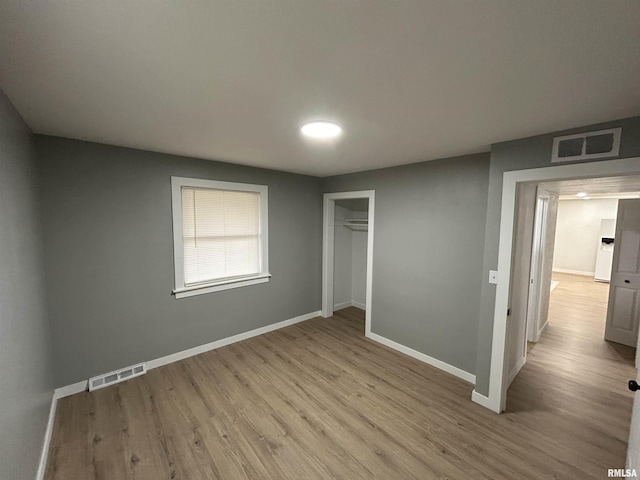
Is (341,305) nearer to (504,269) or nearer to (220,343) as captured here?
(220,343)

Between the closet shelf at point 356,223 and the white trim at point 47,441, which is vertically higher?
the closet shelf at point 356,223

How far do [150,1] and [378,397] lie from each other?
121 inches

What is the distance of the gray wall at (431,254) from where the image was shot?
280cm

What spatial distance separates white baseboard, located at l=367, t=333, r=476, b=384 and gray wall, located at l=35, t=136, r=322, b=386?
6.55ft

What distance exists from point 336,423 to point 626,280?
4575mm

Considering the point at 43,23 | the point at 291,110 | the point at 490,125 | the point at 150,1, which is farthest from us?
the point at 490,125

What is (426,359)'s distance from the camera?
10.6 feet

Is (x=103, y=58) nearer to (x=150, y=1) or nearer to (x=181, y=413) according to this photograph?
(x=150, y=1)

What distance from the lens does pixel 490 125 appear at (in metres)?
1.89

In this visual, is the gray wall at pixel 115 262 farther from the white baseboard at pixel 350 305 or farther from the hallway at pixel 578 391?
the hallway at pixel 578 391

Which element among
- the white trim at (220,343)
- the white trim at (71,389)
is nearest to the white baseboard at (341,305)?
the white trim at (220,343)

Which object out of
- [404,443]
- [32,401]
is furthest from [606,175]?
[32,401]

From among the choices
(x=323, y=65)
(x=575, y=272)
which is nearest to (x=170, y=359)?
(x=323, y=65)

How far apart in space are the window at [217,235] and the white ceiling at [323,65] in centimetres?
116
